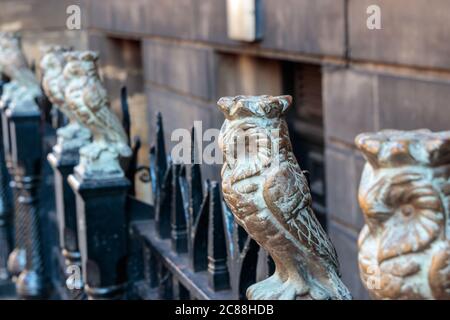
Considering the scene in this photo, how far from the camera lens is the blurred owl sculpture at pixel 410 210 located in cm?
149

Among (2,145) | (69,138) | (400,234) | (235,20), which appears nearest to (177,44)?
(235,20)

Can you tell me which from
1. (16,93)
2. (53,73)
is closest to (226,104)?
(53,73)

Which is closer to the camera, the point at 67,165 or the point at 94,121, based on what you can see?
the point at 94,121

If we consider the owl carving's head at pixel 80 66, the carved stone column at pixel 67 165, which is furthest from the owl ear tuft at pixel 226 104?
the carved stone column at pixel 67 165

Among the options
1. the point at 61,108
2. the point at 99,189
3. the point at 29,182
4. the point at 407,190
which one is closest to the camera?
the point at 407,190

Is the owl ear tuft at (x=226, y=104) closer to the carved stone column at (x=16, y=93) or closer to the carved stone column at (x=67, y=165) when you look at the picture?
the carved stone column at (x=67, y=165)

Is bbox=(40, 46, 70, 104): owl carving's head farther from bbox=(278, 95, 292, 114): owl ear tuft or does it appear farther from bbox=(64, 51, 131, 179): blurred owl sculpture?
bbox=(278, 95, 292, 114): owl ear tuft

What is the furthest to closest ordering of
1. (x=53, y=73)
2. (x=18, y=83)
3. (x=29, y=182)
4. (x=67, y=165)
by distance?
(x=18, y=83) < (x=29, y=182) < (x=53, y=73) < (x=67, y=165)

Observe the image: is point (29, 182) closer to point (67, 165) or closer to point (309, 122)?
point (67, 165)

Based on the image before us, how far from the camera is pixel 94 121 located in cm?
354

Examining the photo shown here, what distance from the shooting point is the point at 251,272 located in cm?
263

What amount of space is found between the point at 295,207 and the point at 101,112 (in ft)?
5.49

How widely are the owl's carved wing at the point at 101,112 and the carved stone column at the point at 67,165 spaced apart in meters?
0.25

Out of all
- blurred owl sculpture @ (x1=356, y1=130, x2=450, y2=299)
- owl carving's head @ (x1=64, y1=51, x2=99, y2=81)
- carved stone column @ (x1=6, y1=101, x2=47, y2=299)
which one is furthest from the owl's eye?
carved stone column @ (x1=6, y1=101, x2=47, y2=299)
